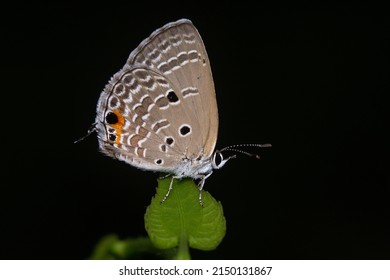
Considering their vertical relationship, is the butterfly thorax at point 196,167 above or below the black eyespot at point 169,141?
below

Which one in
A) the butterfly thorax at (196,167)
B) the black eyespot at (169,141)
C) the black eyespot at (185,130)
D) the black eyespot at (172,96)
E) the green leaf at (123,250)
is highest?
the black eyespot at (172,96)

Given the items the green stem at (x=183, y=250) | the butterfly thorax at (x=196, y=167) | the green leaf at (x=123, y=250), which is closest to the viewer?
the green stem at (x=183, y=250)

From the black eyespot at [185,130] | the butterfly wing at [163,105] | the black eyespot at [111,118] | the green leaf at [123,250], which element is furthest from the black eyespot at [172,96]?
the green leaf at [123,250]

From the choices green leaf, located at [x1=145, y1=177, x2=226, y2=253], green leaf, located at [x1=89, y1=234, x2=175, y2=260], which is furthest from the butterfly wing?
green leaf, located at [x1=145, y1=177, x2=226, y2=253]

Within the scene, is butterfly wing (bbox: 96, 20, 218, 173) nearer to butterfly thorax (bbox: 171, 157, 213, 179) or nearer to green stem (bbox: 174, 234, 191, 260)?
butterfly thorax (bbox: 171, 157, 213, 179)

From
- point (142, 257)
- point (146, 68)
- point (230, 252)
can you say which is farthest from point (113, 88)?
point (230, 252)

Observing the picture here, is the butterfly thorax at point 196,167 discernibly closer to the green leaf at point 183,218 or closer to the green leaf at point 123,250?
the green leaf at point 123,250
